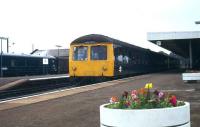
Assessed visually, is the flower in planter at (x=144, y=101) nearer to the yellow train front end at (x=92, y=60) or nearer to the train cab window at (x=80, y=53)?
the yellow train front end at (x=92, y=60)

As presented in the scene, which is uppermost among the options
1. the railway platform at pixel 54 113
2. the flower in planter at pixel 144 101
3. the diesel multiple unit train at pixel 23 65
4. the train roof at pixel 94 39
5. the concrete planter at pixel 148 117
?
the train roof at pixel 94 39

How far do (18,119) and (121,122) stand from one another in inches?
210

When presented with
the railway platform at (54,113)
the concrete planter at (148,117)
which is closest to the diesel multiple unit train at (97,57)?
the railway platform at (54,113)

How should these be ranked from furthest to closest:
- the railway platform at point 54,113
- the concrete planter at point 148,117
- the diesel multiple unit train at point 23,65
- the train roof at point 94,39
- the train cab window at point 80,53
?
the diesel multiple unit train at point 23,65, the train cab window at point 80,53, the train roof at point 94,39, the railway platform at point 54,113, the concrete planter at point 148,117

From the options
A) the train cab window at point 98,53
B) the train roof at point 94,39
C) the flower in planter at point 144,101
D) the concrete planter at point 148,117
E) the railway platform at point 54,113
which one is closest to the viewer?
the concrete planter at point 148,117

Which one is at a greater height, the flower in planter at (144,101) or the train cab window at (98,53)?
the train cab window at (98,53)

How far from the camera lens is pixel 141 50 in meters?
33.7

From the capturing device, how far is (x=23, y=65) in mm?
38062

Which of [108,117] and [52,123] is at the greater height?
[108,117]

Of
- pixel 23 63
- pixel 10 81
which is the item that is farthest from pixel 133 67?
pixel 23 63

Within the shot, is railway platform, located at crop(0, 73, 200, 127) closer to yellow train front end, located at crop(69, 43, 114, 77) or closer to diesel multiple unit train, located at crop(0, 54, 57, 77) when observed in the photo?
yellow train front end, located at crop(69, 43, 114, 77)

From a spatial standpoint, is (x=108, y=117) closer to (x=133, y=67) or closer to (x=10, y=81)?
(x=10, y=81)

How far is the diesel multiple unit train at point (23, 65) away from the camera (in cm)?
3512

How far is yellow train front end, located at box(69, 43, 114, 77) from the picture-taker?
82.4 feet
